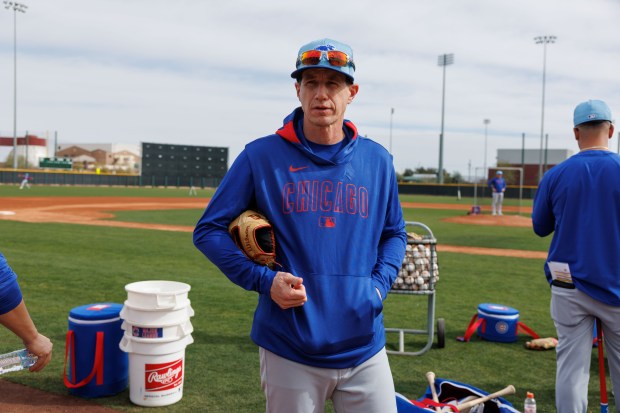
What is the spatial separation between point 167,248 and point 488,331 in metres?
8.52

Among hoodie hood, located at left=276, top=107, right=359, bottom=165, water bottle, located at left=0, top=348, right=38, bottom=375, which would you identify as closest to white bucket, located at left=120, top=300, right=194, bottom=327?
water bottle, located at left=0, top=348, right=38, bottom=375

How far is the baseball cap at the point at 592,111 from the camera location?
3.11 meters

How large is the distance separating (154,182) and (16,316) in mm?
64034

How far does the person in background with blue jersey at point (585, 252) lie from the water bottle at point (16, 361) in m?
2.75

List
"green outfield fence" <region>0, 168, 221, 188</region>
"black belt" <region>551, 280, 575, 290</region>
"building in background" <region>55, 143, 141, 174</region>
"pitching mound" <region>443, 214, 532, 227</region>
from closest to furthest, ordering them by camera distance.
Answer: "black belt" <region>551, 280, 575, 290</region>, "pitching mound" <region>443, 214, 532, 227</region>, "green outfield fence" <region>0, 168, 221, 188</region>, "building in background" <region>55, 143, 141, 174</region>

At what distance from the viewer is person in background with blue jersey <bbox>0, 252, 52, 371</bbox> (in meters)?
1.99

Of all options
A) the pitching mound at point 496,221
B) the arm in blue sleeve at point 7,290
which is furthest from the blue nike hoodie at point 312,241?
the pitching mound at point 496,221

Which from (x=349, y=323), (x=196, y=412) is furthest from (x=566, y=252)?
(x=196, y=412)

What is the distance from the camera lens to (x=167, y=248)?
1282cm

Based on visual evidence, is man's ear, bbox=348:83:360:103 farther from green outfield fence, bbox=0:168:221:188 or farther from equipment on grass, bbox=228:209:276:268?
green outfield fence, bbox=0:168:221:188

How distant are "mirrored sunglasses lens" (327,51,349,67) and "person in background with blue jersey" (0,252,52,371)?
1.39 m

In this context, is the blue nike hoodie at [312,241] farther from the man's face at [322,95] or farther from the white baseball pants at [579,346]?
the white baseball pants at [579,346]

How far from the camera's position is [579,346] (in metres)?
3.10

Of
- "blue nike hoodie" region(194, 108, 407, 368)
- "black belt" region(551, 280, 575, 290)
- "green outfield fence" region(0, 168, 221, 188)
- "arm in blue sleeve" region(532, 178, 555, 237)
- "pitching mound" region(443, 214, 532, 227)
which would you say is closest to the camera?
"blue nike hoodie" region(194, 108, 407, 368)
